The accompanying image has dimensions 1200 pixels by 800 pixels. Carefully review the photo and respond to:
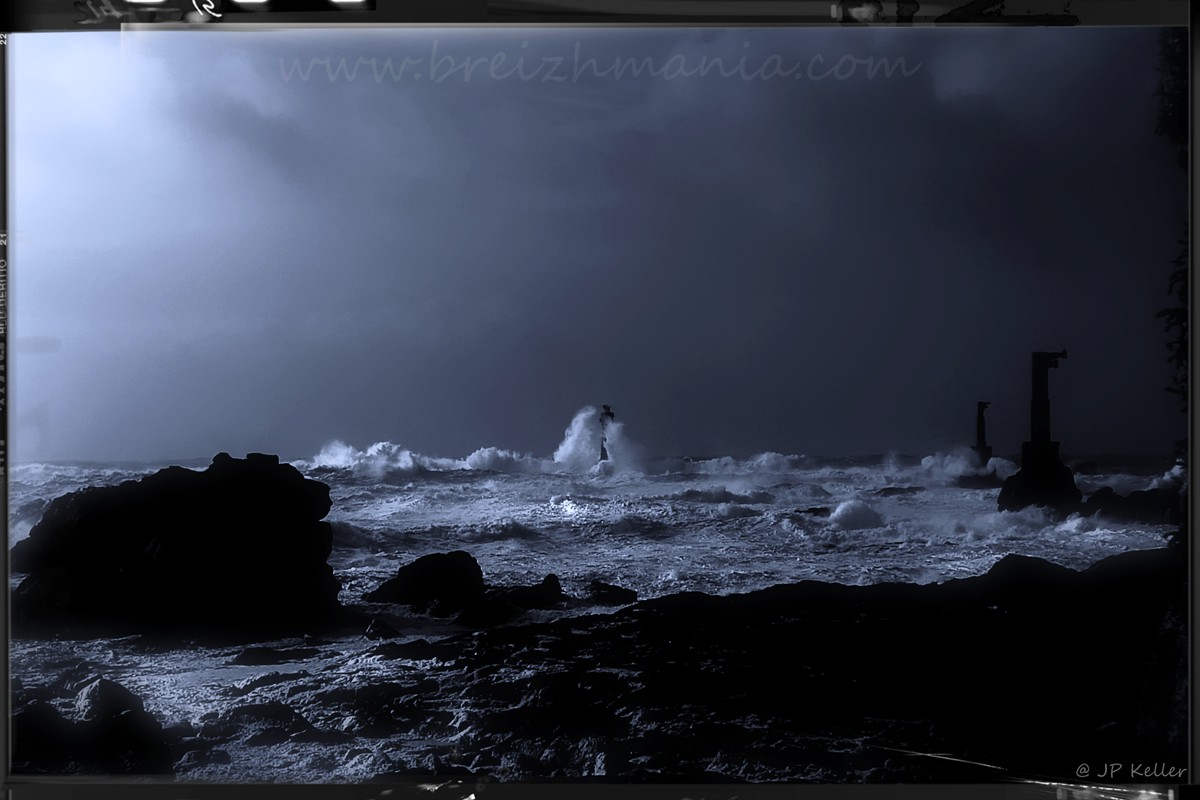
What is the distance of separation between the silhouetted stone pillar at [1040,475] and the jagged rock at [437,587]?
143 cm

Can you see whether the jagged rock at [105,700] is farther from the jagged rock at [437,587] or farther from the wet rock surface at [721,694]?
the jagged rock at [437,587]

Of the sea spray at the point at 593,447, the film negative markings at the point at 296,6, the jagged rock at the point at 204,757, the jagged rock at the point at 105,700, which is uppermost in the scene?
the film negative markings at the point at 296,6

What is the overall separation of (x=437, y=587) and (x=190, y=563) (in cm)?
67

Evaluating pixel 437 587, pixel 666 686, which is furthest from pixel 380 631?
pixel 666 686

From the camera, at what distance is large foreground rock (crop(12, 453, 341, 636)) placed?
2.70 meters

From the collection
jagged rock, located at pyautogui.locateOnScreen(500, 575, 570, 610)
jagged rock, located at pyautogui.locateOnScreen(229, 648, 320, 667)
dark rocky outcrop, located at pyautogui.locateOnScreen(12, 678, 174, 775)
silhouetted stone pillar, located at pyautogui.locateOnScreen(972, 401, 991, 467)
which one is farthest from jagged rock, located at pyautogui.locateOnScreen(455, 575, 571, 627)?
silhouetted stone pillar, located at pyautogui.locateOnScreen(972, 401, 991, 467)

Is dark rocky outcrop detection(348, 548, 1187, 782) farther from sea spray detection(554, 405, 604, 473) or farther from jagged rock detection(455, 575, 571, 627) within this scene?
sea spray detection(554, 405, 604, 473)

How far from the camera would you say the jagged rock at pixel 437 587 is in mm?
2699

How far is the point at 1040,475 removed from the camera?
2.67 m

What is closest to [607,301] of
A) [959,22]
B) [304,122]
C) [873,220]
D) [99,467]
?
[873,220]

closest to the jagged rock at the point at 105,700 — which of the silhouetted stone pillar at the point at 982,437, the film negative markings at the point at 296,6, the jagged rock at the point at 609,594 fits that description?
the jagged rock at the point at 609,594

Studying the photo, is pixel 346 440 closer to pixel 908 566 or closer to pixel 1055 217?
pixel 908 566

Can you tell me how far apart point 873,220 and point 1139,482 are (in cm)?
99

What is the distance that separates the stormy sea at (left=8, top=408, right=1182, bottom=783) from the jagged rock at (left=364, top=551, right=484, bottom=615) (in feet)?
0.07
